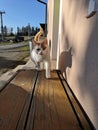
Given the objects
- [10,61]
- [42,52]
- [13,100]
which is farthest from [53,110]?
[10,61]

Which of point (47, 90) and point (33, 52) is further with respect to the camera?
point (33, 52)

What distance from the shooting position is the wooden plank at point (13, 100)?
1.42 m

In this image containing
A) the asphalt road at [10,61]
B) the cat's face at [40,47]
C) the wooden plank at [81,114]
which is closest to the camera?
the wooden plank at [81,114]

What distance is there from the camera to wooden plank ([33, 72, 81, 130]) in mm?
1374

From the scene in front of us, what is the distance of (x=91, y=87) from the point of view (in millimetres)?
1456

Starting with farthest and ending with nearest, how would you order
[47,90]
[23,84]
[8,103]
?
[23,84], [47,90], [8,103]

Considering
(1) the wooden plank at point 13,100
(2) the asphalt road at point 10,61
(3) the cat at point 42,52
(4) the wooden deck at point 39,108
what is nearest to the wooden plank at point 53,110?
(4) the wooden deck at point 39,108

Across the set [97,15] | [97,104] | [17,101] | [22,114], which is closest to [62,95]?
[17,101]

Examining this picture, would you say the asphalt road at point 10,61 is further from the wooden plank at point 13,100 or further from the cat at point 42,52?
the wooden plank at point 13,100

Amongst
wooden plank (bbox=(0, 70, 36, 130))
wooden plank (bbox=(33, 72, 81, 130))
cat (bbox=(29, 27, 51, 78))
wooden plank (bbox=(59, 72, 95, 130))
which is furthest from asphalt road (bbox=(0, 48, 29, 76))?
wooden plank (bbox=(59, 72, 95, 130))

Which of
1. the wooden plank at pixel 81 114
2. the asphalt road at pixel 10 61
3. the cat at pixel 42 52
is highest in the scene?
the cat at pixel 42 52

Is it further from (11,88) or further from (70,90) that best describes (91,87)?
(11,88)

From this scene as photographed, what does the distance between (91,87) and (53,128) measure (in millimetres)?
395

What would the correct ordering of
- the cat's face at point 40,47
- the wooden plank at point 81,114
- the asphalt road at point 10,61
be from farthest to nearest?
the asphalt road at point 10,61
the cat's face at point 40,47
the wooden plank at point 81,114
